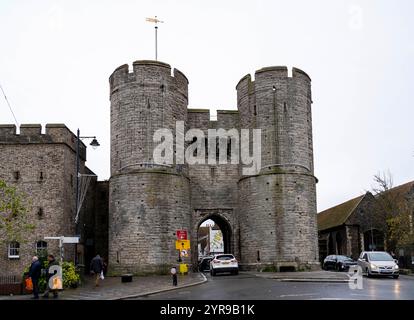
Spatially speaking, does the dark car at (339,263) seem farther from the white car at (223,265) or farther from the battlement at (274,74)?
the battlement at (274,74)

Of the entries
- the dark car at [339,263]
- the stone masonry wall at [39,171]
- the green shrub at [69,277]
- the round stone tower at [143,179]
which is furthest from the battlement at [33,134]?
the dark car at [339,263]

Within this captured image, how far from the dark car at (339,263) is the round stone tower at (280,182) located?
6.79 ft

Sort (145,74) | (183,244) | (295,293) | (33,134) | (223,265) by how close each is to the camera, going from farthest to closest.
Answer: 1. (145,74)
2. (33,134)
3. (223,265)
4. (183,244)
5. (295,293)

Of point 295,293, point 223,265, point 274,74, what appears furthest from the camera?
point 274,74

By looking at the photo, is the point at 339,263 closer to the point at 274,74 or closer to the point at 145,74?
A: the point at 274,74

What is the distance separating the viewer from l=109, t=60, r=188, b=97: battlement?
118ft

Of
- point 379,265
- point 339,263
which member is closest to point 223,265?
point 379,265

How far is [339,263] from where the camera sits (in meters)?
37.8

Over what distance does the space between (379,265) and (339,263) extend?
11.0 metres

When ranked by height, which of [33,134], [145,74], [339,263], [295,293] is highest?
[145,74]

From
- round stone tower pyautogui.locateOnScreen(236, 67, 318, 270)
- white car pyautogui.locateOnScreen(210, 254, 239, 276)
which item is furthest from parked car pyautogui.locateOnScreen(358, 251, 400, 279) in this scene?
white car pyautogui.locateOnScreen(210, 254, 239, 276)

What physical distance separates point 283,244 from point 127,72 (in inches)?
601
